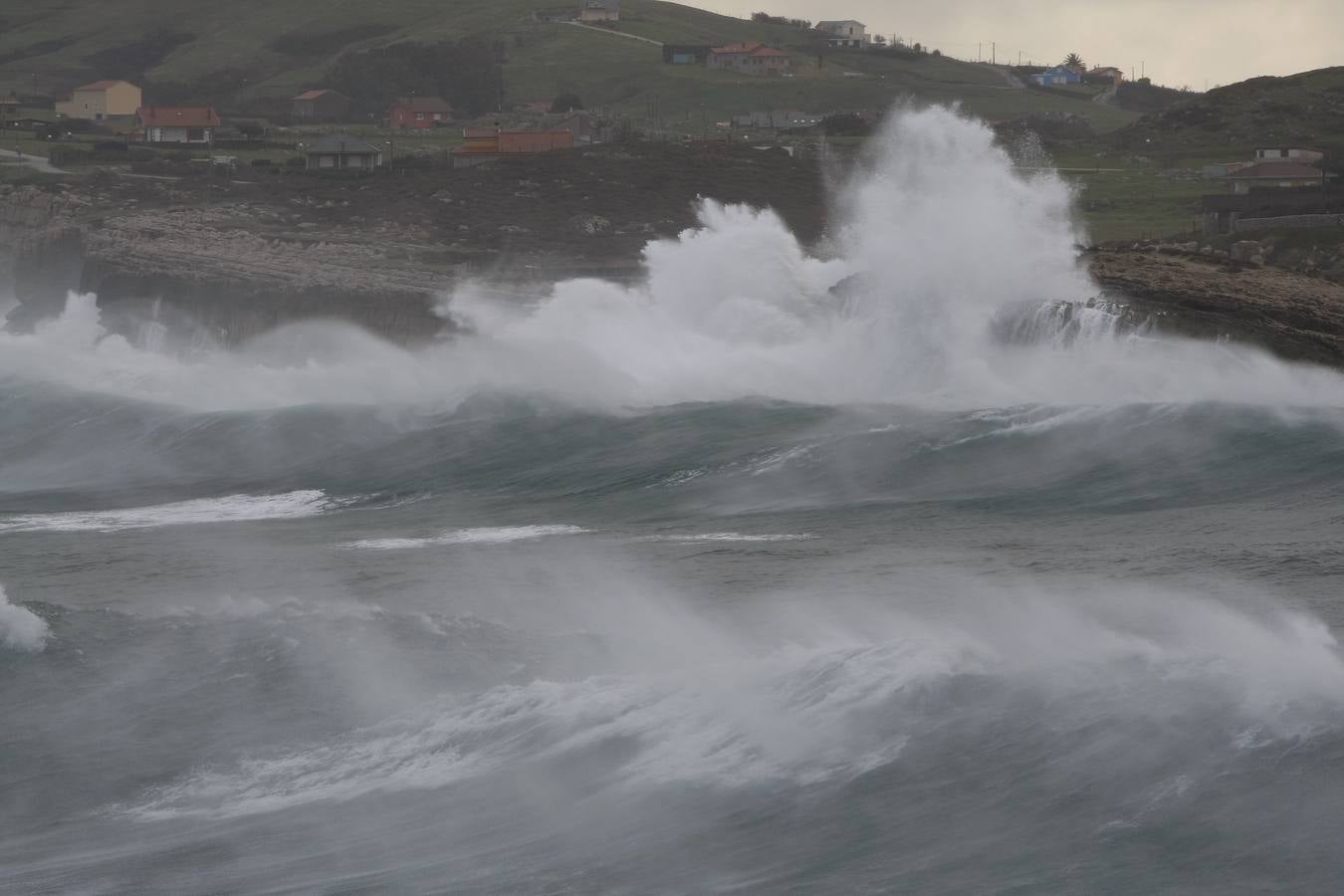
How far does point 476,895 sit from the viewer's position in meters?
13.9

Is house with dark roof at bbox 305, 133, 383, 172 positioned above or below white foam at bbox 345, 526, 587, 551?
above

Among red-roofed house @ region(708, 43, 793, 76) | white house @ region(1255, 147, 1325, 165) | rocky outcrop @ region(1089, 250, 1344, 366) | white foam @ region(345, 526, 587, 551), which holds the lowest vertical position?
white foam @ region(345, 526, 587, 551)

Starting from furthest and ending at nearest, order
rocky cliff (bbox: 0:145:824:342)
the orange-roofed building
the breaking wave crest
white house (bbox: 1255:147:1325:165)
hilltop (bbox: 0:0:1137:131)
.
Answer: hilltop (bbox: 0:0:1137:131) → the orange-roofed building → white house (bbox: 1255:147:1325:165) → rocky cliff (bbox: 0:145:824:342) → the breaking wave crest

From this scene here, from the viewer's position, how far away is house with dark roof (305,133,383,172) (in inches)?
3312

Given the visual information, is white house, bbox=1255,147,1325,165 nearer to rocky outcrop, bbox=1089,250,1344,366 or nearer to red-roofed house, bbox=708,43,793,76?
rocky outcrop, bbox=1089,250,1344,366

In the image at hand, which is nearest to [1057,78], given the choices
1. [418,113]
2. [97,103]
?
[418,113]

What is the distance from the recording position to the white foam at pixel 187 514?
3055 centimetres

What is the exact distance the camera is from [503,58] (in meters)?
138

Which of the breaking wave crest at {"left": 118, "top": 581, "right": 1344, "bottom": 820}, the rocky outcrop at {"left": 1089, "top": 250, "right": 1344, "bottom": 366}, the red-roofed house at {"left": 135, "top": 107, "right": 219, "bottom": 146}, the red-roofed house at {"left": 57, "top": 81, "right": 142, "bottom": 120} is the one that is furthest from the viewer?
the red-roofed house at {"left": 57, "top": 81, "right": 142, "bottom": 120}

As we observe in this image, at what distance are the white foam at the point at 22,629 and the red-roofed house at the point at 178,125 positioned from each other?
81607mm

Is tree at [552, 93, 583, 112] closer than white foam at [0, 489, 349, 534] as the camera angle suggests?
No

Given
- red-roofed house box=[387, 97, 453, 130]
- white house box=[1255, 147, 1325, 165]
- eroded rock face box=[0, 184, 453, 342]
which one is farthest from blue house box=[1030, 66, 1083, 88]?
eroded rock face box=[0, 184, 453, 342]

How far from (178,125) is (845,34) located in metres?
81.1

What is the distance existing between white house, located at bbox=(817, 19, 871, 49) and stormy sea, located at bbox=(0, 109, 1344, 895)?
122 m
